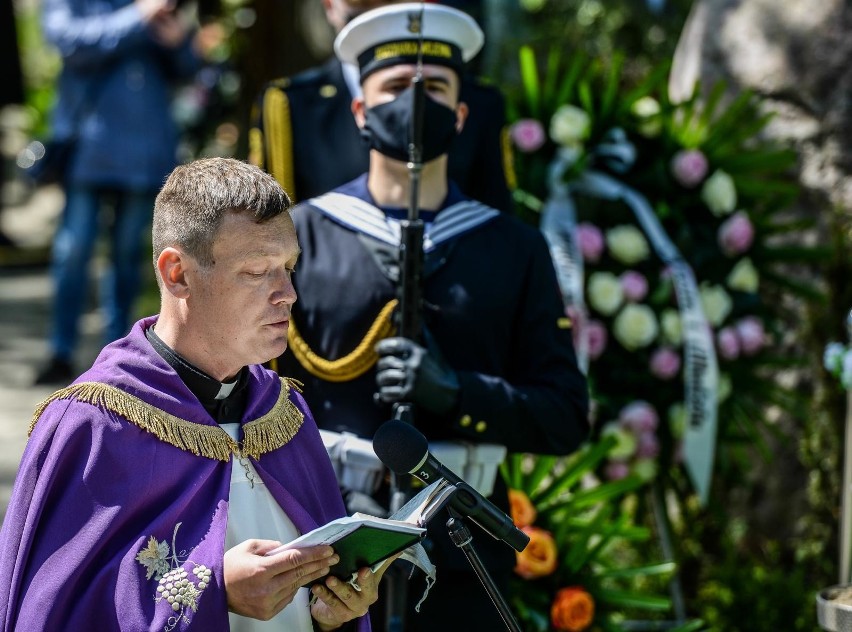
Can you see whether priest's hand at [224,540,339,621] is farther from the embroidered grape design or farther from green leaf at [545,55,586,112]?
green leaf at [545,55,586,112]

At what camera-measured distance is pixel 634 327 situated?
5102mm

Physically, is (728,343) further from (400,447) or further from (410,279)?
(400,447)

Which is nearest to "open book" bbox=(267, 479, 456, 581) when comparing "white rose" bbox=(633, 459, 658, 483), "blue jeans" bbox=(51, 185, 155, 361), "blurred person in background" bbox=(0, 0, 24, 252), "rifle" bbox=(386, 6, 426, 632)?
"rifle" bbox=(386, 6, 426, 632)

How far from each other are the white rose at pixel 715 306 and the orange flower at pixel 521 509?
45.0 inches

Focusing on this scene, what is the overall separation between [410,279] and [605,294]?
177 centimetres

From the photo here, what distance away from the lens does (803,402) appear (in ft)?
18.5

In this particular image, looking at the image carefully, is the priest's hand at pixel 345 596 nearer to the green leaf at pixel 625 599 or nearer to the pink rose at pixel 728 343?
the green leaf at pixel 625 599

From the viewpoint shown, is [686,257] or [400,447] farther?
[686,257]

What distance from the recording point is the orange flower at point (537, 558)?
4496 millimetres

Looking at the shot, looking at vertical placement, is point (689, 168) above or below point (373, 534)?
above

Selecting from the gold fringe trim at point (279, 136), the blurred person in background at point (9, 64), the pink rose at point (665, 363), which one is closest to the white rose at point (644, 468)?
the pink rose at point (665, 363)

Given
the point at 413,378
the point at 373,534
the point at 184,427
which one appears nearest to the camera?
the point at 373,534

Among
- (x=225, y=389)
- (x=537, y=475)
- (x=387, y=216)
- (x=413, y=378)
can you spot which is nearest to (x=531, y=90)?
(x=537, y=475)

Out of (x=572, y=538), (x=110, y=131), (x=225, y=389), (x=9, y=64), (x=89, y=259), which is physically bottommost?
(x=572, y=538)
